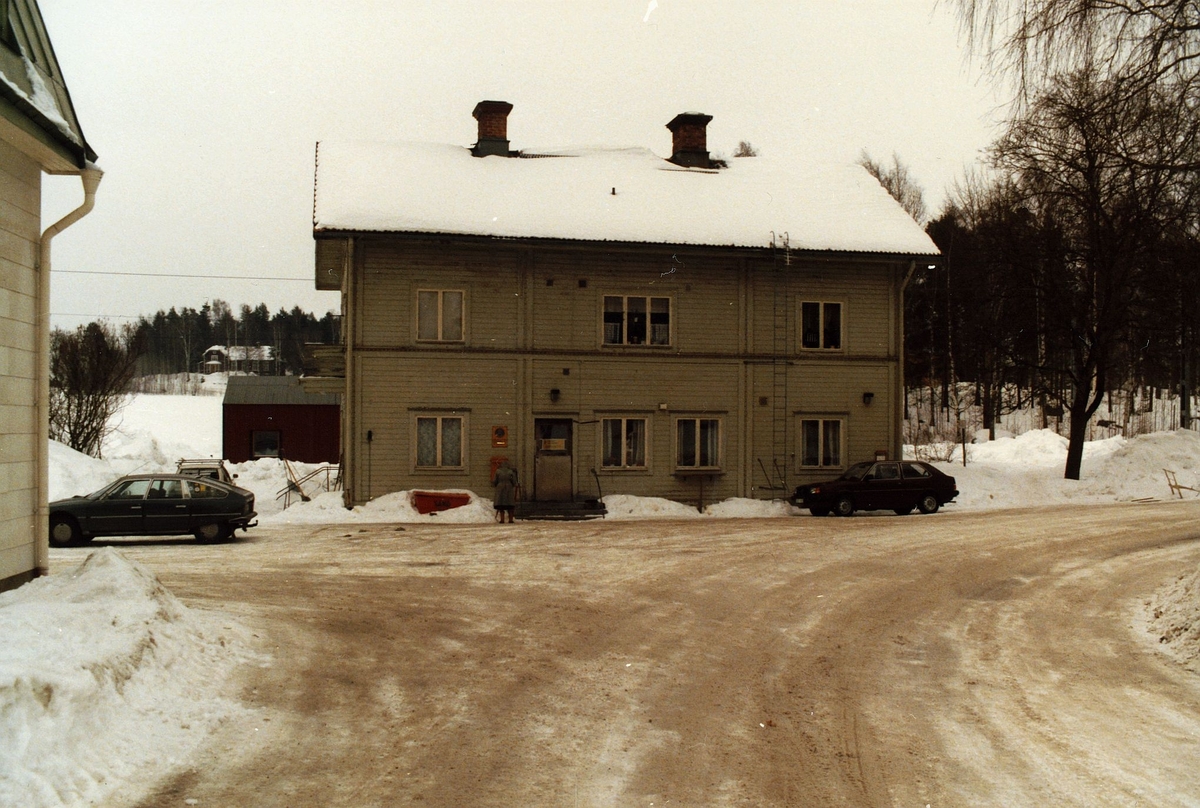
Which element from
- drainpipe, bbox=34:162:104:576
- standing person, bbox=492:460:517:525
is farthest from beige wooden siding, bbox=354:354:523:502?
drainpipe, bbox=34:162:104:576

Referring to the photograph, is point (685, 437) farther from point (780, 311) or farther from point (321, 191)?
point (321, 191)

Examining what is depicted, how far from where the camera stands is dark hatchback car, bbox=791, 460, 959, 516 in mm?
25766

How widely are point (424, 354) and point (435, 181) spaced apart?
214 inches

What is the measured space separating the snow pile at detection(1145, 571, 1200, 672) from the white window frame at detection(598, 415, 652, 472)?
15663 millimetres

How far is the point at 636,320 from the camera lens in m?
27.5

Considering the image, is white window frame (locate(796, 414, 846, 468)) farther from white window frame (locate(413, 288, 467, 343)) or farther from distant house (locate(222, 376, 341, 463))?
distant house (locate(222, 376, 341, 463))

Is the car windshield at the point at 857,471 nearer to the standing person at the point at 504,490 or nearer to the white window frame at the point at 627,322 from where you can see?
the white window frame at the point at 627,322

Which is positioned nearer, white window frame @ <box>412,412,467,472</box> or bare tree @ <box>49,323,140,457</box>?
white window frame @ <box>412,412,467,472</box>

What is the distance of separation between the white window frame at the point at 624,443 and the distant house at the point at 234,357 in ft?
306

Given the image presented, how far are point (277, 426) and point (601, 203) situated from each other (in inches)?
970

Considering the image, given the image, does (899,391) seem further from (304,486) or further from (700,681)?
(700,681)

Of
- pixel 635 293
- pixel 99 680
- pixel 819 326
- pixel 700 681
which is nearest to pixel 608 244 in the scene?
pixel 635 293

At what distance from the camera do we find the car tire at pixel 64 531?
19.5 m

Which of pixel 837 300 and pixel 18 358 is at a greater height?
pixel 837 300
